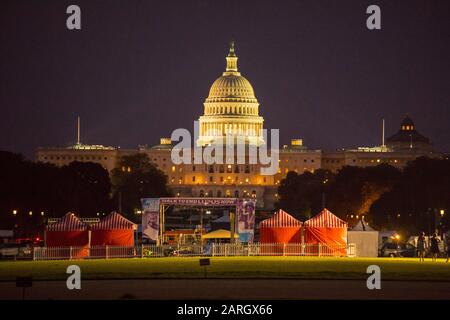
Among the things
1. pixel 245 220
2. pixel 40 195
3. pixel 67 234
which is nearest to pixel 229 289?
pixel 67 234

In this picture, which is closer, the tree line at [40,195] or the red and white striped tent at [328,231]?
the red and white striped tent at [328,231]

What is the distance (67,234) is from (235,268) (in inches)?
807

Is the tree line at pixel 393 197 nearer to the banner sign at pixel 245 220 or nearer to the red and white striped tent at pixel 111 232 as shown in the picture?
the banner sign at pixel 245 220

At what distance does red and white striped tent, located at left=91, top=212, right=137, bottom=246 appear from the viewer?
91188mm

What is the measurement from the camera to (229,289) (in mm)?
58281

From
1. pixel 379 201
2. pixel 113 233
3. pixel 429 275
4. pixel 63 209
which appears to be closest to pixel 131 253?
pixel 113 233

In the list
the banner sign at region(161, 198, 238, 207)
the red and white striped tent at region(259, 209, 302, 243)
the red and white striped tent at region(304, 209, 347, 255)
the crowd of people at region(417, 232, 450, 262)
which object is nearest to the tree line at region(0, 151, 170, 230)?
the banner sign at region(161, 198, 238, 207)

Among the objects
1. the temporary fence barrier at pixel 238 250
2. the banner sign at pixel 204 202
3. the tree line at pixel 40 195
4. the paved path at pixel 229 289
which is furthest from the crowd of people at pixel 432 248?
the tree line at pixel 40 195

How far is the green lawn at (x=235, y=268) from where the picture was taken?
66.8 meters

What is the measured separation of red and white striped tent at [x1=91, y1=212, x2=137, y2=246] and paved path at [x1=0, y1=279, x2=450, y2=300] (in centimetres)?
2742

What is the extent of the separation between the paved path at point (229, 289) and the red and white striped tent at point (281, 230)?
2922cm

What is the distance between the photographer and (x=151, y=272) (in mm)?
68875
